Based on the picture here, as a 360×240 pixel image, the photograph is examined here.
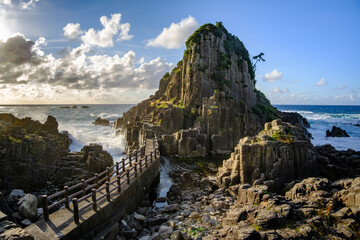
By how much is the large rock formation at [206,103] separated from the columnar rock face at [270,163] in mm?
13354

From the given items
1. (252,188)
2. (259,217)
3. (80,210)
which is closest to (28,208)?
(80,210)

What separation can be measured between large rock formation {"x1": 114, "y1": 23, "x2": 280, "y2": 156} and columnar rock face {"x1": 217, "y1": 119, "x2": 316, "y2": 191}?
13354 mm

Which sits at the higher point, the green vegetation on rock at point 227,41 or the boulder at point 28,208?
the green vegetation on rock at point 227,41

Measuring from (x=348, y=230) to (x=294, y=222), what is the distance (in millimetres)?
1998

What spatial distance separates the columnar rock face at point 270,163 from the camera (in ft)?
56.8

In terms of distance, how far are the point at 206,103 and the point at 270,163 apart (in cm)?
2599

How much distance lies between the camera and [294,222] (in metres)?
9.68

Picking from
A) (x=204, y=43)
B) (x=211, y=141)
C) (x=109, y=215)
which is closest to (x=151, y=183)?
(x=109, y=215)

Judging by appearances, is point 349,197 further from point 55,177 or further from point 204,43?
point 204,43

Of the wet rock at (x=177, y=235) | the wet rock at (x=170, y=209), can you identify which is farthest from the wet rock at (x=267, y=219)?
the wet rock at (x=170, y=209)

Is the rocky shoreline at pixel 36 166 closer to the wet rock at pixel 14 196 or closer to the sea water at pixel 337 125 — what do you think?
the wet rock at pixel 14 196

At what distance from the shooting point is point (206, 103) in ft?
140

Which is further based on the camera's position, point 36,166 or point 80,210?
point 36,166

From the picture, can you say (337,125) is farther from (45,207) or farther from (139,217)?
(45,207)
